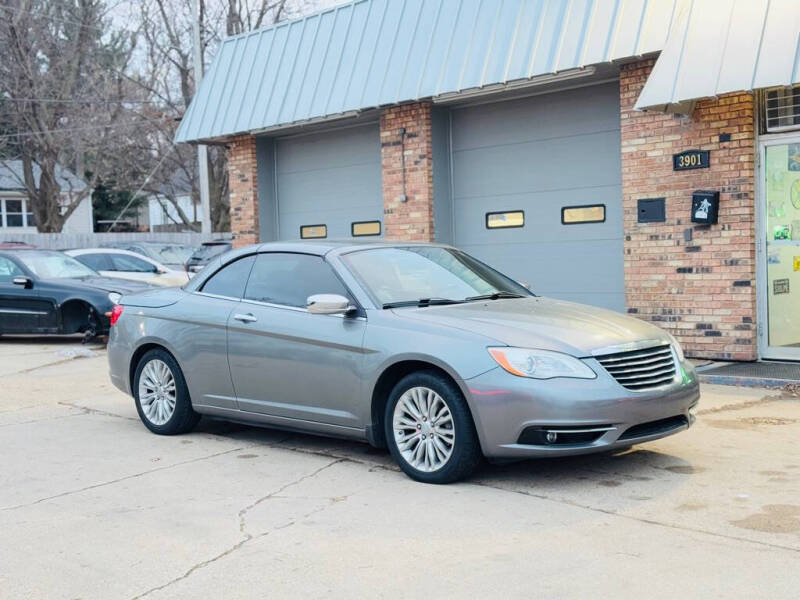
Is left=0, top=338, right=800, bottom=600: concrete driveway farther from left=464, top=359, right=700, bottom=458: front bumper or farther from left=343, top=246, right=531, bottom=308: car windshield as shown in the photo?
left=343, top=246, right=531, bottom=308: car windshield

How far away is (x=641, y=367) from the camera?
5.96 metres

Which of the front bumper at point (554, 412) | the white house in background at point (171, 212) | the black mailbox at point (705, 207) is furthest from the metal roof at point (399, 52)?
the white house in background at point (171, 212)

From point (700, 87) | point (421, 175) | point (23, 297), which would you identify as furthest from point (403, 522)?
point (23, 297)

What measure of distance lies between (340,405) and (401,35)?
812 cm

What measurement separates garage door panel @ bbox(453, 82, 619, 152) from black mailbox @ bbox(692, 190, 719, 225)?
→ 1761 mm

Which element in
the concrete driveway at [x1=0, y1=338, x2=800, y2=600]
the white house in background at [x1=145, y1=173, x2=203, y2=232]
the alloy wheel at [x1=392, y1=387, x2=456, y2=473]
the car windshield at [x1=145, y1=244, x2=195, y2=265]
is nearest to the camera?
the concrete driveway at [x1=0, y1=338, x2=800, y2=600]

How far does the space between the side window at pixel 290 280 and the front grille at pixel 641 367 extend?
1928 mm

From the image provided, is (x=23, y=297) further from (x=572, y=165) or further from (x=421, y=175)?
(x=572, y=165)

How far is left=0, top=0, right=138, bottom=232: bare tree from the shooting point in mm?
32812

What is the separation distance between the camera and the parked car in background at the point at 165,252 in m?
22.0

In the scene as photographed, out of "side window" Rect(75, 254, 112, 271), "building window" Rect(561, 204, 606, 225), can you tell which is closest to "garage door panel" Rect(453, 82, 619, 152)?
"building window" Rect(561, 204, 606, 225)

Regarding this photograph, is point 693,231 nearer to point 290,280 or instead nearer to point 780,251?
point 780,251

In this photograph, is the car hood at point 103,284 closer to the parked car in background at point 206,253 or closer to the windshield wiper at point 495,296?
the parked car in background at point 206,253

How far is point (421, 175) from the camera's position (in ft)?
44.2
